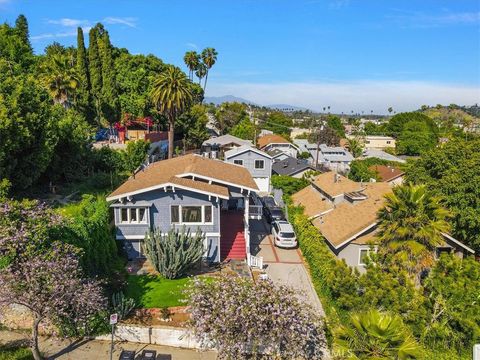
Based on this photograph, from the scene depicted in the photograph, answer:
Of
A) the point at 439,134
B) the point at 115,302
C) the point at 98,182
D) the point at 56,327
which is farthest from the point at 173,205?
the point at 439,134

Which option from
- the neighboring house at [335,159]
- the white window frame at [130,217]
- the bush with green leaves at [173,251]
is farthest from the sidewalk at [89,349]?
the neighboring house at [335,159]

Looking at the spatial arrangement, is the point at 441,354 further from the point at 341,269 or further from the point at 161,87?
the point at 161,87

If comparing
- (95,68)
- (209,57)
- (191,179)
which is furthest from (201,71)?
(191,179)

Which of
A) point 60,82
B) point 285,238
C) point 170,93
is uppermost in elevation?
point 60,82

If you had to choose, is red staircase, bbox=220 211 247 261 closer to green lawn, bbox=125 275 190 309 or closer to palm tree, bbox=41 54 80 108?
green lawn, bbox=125 275 190 309

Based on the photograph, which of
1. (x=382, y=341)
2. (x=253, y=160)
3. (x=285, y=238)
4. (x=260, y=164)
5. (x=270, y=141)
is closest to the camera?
(x=382, y=341)

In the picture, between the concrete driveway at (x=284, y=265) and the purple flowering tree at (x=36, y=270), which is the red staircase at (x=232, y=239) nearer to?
the concrete driveway at (x=284, y=265)

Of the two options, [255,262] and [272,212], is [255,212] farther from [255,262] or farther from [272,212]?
[255,262]
